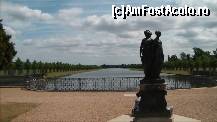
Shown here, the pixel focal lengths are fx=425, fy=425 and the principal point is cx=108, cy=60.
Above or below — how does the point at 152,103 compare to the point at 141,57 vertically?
below

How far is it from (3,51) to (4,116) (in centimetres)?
2912

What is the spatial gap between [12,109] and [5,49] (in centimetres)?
2806

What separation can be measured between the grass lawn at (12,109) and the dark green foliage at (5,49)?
24.4 m

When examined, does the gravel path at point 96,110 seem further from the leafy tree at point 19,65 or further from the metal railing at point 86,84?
the leafy tree at point 19,65

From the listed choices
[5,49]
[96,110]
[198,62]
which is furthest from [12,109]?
[198,62]

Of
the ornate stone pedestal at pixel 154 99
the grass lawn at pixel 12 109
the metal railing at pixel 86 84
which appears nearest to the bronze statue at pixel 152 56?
the ornate stone pedestal at pixel 154 99

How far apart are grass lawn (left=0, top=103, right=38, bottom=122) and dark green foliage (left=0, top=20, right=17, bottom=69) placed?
24362mm

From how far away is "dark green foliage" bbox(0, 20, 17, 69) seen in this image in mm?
44594

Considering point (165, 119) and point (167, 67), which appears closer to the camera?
point (165, 119)

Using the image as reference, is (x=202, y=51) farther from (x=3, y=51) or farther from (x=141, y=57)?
(x=141, y=57)

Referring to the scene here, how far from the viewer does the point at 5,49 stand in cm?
4606

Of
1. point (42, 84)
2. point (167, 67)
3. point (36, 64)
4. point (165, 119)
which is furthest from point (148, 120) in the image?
point (167, 67)

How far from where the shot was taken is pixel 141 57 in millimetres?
13625

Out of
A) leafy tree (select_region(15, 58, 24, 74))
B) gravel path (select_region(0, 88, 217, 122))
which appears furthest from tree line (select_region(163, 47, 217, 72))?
gravel path (select_region(0, 88, 217, 122))
